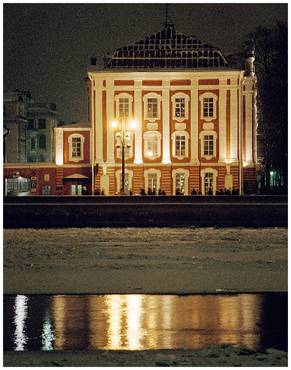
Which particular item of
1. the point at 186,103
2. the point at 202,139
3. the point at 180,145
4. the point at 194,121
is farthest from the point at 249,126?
the point at 180,145

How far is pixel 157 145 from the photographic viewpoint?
62.0 meters

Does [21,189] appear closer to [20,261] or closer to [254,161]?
[254,161]

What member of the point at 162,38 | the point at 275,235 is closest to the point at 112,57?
the point at 162,38

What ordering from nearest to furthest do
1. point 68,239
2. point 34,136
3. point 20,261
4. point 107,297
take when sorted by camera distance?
point 107,297, point 20,261, point 68,239, point 34,136

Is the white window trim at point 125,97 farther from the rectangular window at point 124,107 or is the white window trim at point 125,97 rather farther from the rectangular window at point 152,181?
the rectangular window at point 152,181

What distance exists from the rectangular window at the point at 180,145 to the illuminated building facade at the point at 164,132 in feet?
0.07

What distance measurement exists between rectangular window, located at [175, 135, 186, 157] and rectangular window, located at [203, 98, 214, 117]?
2420 mm

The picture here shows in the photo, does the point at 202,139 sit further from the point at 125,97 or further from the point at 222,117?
the point at 125,97

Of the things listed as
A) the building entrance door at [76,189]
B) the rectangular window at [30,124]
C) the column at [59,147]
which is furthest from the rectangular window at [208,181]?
the rectangular window at [30,124]

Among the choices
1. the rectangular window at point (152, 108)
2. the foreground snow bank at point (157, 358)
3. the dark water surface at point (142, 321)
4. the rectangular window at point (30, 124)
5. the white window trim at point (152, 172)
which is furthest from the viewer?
the rectangular window at point (30, 124)

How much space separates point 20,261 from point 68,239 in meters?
6.20

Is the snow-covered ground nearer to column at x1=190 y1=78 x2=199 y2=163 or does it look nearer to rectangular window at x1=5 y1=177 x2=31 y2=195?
rectangular window at x1=5 y1=177 x2=31 y2=195

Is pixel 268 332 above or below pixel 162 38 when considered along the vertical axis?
below

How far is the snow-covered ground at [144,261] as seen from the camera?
45.3 ft
